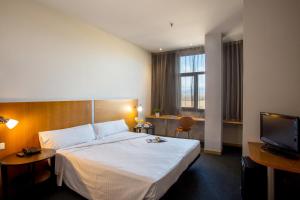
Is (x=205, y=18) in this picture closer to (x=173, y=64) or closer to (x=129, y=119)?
(x=173, y=64)

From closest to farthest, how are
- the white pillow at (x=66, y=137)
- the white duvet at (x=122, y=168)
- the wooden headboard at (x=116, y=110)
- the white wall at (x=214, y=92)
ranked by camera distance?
the white duvet at (x=122, y=168) < the white pillow at (x=66, y=137) < the wooden headboard at (x=116, y=110) < the white wall at (x=214, y=92)

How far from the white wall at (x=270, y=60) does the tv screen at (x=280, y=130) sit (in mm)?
185

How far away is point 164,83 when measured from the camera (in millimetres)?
5648

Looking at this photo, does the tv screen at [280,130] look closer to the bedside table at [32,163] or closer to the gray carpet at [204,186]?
the gray carpet at [204,186]

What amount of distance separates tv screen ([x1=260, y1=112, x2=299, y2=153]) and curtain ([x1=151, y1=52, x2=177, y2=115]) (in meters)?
3.34

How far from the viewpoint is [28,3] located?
2658mm

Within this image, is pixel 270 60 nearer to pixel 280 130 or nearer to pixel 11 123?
pixel 280 130

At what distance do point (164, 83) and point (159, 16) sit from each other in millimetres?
2615

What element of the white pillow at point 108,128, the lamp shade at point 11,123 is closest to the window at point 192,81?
the white pillow at point 108,128

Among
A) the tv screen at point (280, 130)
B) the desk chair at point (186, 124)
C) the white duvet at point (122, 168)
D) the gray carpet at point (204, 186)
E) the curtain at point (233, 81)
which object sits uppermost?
the curtain at point (233, 81)

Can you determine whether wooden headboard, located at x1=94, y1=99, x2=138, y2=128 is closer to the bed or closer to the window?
the bed

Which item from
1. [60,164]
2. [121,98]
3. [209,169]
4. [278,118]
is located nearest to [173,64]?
[121,98]

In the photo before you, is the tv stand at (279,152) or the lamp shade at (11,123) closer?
the tv stand at (279,152)

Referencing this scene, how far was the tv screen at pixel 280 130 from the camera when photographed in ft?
6.07
